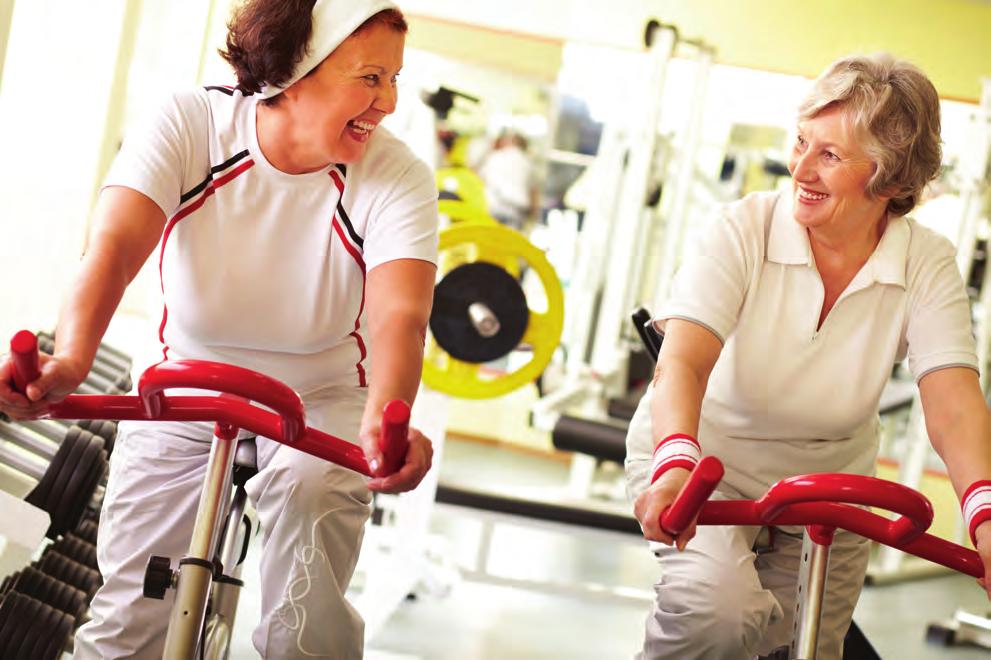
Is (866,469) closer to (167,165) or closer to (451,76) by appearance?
(167,165)

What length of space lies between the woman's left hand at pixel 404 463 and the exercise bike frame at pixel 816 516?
290mm

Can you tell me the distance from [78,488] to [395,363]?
37.7 inches

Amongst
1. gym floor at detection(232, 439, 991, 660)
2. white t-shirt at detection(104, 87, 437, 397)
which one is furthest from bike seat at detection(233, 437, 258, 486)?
gym floor at detection(232, 439, 991, 660)

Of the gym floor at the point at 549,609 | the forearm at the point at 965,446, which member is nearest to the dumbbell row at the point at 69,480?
the gym floor at the point at 549,609

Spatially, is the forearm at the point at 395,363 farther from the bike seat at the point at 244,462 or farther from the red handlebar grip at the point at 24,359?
the red handlebar grip at the point at 24,359

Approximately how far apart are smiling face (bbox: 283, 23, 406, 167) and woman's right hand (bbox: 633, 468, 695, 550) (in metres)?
0.71

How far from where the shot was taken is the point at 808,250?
1.96 meters

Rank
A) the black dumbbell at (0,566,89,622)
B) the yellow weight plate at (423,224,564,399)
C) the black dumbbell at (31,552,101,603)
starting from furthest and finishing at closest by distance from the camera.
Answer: the yellow weight plate at (423,224,564,399) → the black dumbbell at (31,552,101,603) → the black dumbbell at (0,566,89,622)

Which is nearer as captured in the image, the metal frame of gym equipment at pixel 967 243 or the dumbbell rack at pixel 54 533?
the dumbbell rack at pixel 54 533

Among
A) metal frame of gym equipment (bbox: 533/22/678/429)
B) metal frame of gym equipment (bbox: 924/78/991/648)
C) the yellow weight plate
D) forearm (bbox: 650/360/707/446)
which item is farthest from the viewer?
metal frame of gym equipment (bbox: 533/22/678/429)

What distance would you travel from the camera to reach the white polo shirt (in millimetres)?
1921

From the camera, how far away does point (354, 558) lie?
5.94 ft

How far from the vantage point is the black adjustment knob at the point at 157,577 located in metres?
1.49

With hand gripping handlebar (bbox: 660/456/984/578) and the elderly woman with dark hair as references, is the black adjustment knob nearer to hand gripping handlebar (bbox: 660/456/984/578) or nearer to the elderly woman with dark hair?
the elderly woman with dark hair
